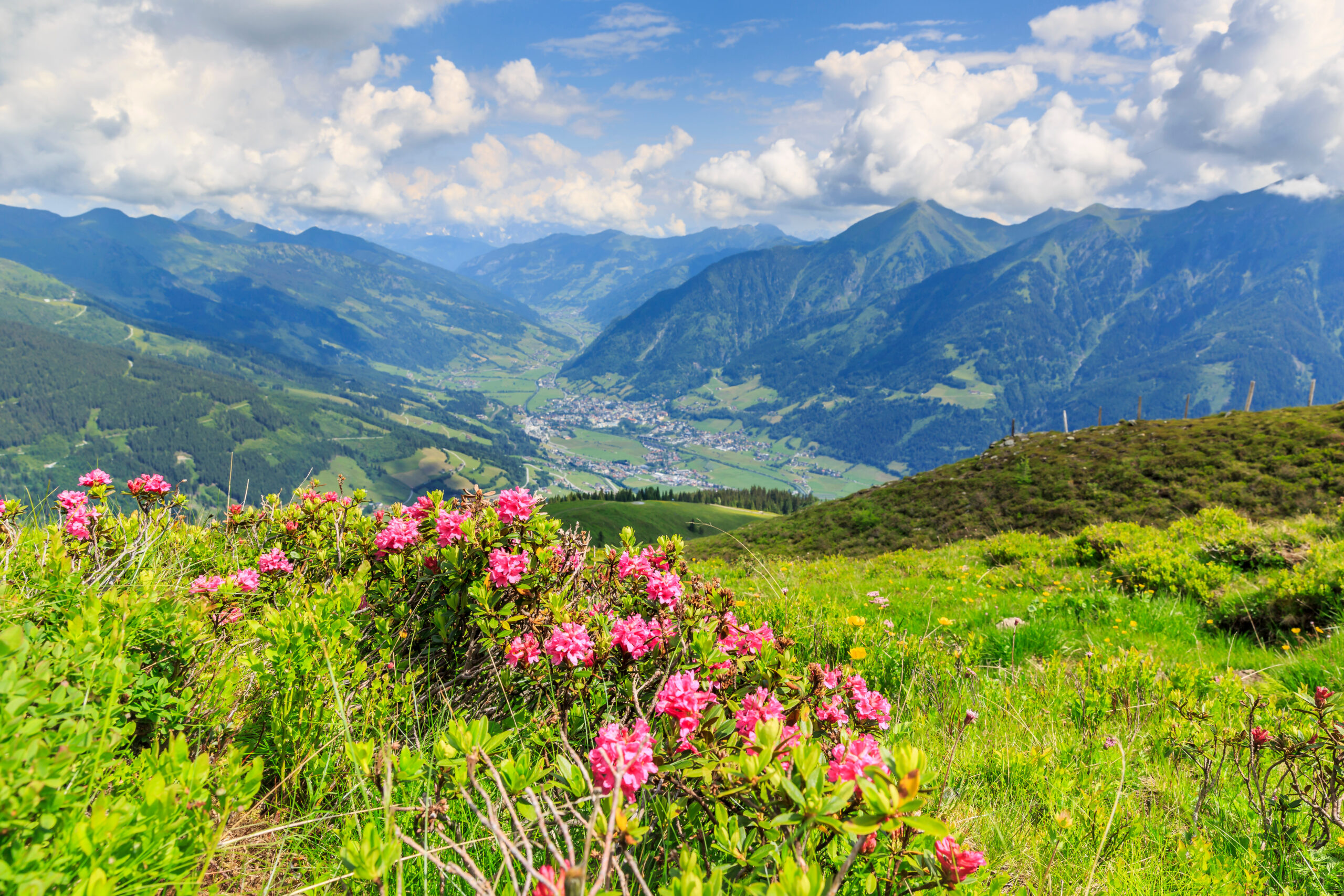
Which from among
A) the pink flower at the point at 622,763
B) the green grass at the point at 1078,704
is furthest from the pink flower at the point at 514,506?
the green grass at the point at 1078,704

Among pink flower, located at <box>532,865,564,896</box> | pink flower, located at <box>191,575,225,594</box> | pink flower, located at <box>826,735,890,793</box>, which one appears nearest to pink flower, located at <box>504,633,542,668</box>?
pink flower, located at <box>532,865,564,896</box>

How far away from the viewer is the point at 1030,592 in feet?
28.2

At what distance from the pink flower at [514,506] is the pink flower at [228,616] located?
5.26ft

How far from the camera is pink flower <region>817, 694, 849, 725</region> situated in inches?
96.3

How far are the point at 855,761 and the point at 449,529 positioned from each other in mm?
2868

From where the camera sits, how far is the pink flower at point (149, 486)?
5.09 m

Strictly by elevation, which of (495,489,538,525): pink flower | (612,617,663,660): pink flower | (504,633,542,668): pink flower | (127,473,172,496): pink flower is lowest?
(127,473,172,496): pink flower

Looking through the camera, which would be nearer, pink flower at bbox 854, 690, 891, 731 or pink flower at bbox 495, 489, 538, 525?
pink flower at bbox 854, 690, 891, 731

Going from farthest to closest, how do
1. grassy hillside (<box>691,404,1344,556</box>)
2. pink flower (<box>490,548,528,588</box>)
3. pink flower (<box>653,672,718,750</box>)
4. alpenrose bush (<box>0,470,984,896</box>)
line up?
grassy hillside (<box>691,404,1344,556</box>), pink flower (<box>490,548,528,588</box>), pink flower (<box>653,672,718,750</box>), alpenrose bush (<box>0,470,984,896</box>)

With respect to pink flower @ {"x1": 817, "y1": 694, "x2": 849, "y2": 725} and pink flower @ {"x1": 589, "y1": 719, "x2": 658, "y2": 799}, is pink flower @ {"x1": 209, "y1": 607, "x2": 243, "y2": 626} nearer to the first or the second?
pink flower @ {"x1": 589, "y1": 719, "x2": 658, "y2": 799}

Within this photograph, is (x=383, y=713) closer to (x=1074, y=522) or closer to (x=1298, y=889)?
(x=1298, y=889)

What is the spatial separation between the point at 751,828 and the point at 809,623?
149 inches

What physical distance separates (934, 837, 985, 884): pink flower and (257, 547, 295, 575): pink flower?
4258 millimetres

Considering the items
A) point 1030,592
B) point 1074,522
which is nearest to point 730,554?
point 1074,522
